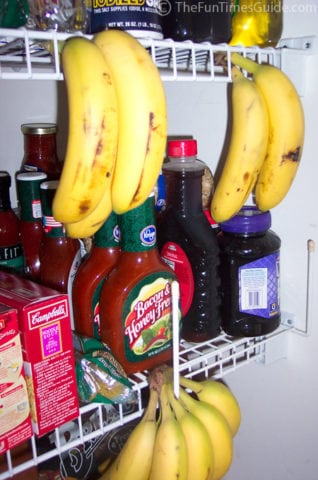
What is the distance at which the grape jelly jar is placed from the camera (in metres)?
0.79

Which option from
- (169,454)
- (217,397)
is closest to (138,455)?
(169,454)

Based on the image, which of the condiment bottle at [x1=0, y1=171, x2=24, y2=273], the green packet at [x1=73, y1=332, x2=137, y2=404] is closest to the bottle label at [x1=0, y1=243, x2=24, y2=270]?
the condiment bottle at [x1=0, y1=171, x2=24, y2=273]

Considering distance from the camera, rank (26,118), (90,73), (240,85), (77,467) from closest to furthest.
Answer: (90,73) → (240,85) → (77,467) → (26,118)

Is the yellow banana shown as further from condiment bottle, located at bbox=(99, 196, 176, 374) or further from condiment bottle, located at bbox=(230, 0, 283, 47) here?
condiment bottle, located at bbox=(230, 0, 283, 47)

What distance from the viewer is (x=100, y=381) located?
660 mm

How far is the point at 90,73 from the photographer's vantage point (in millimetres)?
511

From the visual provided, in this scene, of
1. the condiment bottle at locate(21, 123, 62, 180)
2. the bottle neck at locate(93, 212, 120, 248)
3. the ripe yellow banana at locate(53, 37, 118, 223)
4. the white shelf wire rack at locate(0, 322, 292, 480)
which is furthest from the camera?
the condiment bottle at locate(21, 123, 62, 180)

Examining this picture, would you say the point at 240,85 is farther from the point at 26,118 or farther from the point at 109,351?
the point at 26,118

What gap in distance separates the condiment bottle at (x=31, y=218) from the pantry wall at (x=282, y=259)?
34 cm

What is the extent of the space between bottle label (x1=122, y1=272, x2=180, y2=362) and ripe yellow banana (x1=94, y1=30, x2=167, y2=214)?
0.61ft

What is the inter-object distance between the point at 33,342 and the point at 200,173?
0.40 m

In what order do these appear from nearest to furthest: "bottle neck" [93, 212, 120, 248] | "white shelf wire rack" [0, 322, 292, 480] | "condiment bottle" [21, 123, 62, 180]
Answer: "white shelf wire rack" [0, 322, 292, 480], "bottle neck" [93, 212, 120, 248], "condiment bottle" [21, 123, 62, 180]

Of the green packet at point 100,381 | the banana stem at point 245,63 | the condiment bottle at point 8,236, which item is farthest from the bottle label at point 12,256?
the banana stem at point 245,63

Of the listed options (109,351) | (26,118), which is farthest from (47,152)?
(109,351)
